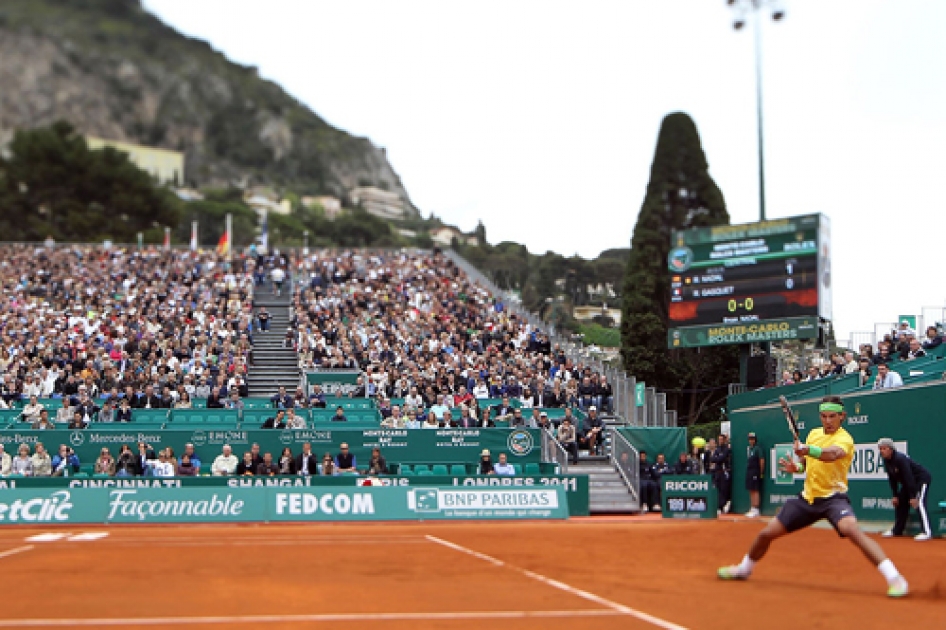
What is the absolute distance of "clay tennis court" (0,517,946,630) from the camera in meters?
9.64


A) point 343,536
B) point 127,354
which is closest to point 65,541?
point 343,536

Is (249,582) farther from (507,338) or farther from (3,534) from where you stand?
(507,338)

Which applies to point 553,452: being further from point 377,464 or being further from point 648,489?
point 377,464

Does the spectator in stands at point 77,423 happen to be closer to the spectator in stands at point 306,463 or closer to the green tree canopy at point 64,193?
the spectator in stands at point 306,463

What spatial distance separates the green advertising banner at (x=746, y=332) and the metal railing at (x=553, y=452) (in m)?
7.79

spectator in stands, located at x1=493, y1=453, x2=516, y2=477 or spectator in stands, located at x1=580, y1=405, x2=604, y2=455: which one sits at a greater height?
spectator in stands, located at x1=580, y1=405, x2=604, y2=455

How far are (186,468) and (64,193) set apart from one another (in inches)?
3051

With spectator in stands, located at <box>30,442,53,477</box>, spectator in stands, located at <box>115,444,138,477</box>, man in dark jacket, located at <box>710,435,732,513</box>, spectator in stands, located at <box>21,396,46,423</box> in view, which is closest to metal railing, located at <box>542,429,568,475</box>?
man in dark jacket, located at <box>710,435,732,513</box>

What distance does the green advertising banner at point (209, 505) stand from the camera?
838 inches

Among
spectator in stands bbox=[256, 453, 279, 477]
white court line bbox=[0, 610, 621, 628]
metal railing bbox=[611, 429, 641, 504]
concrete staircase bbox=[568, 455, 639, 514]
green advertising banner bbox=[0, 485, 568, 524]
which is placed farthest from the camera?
metal railing bbox=[611, 429, 641, 504]

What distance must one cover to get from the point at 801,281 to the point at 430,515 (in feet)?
53.7

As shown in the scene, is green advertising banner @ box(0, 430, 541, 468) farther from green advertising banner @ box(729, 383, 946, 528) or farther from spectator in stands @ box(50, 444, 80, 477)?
green advertising banner @ box(729, 383, 946, 528)

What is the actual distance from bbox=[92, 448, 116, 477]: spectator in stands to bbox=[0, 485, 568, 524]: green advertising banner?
12.2ft

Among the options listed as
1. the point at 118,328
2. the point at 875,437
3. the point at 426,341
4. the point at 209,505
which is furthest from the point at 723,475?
the point at 118,328
